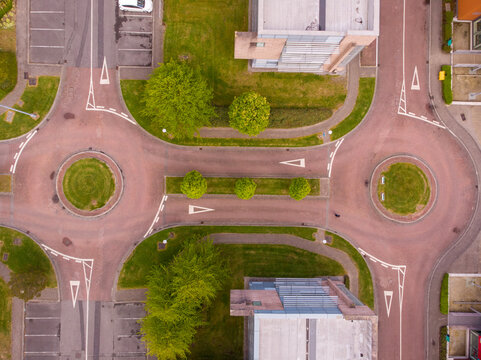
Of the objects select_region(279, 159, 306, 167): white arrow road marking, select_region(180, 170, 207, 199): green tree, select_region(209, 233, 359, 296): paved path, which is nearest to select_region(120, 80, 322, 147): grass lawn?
select_region(279, 159, 306, 167): white arrow road marking

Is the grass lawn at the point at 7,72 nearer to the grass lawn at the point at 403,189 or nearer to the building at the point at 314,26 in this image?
the building at the point at 314,26

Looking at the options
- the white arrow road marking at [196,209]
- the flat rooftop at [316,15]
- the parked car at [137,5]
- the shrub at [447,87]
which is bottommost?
the white arrow road marking at [196,209]

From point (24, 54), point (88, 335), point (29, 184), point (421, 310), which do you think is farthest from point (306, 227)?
point (24, 54)

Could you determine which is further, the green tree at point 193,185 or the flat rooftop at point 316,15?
the green tree at point 193,185

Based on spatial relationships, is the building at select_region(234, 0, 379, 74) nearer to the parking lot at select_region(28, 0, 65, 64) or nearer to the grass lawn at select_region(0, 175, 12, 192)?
the parking lot at select_region(28, 0, 65, 64)

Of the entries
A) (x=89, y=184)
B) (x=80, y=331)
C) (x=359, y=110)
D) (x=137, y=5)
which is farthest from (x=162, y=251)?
(x=359, y=110)

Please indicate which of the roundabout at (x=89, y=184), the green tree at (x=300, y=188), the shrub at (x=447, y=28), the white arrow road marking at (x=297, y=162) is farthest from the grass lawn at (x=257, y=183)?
the shrub at (x=447, y=28)
